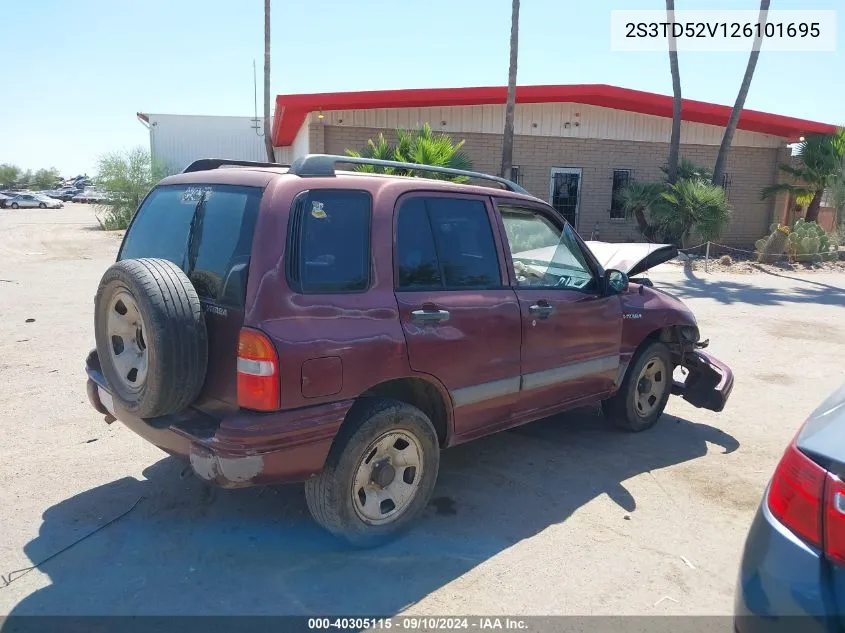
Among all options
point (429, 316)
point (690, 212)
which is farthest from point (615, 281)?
point (690, 212)

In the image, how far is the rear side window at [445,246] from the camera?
11.6 feet

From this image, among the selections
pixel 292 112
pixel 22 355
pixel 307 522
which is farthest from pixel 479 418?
pixel 292 112

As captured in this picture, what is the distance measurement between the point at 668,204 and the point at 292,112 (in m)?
10.1

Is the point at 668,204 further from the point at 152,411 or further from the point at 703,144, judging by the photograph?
the point at 152,411

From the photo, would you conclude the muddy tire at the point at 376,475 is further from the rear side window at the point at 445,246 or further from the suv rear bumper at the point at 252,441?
the rear side window at the point at 445,246

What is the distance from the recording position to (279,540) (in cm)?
355

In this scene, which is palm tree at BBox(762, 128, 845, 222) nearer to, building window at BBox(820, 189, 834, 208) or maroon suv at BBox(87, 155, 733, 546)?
building window at BBox(820, 189, 834, 208)

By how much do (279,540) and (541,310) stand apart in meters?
2.03

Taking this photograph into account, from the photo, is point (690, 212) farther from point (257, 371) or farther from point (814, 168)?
point (257, 371)

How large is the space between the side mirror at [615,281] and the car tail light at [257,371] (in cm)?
259

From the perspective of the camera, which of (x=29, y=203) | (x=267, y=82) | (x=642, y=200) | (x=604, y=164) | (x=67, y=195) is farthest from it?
(x=67, y=195)

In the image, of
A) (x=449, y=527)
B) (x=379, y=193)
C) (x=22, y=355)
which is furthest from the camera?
(x=22, y=355)

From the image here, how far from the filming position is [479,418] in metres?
3.92

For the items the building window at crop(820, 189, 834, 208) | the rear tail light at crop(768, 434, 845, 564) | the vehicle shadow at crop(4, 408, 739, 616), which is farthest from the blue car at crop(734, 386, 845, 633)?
the building window at crop(820, 189, 834, 208)
